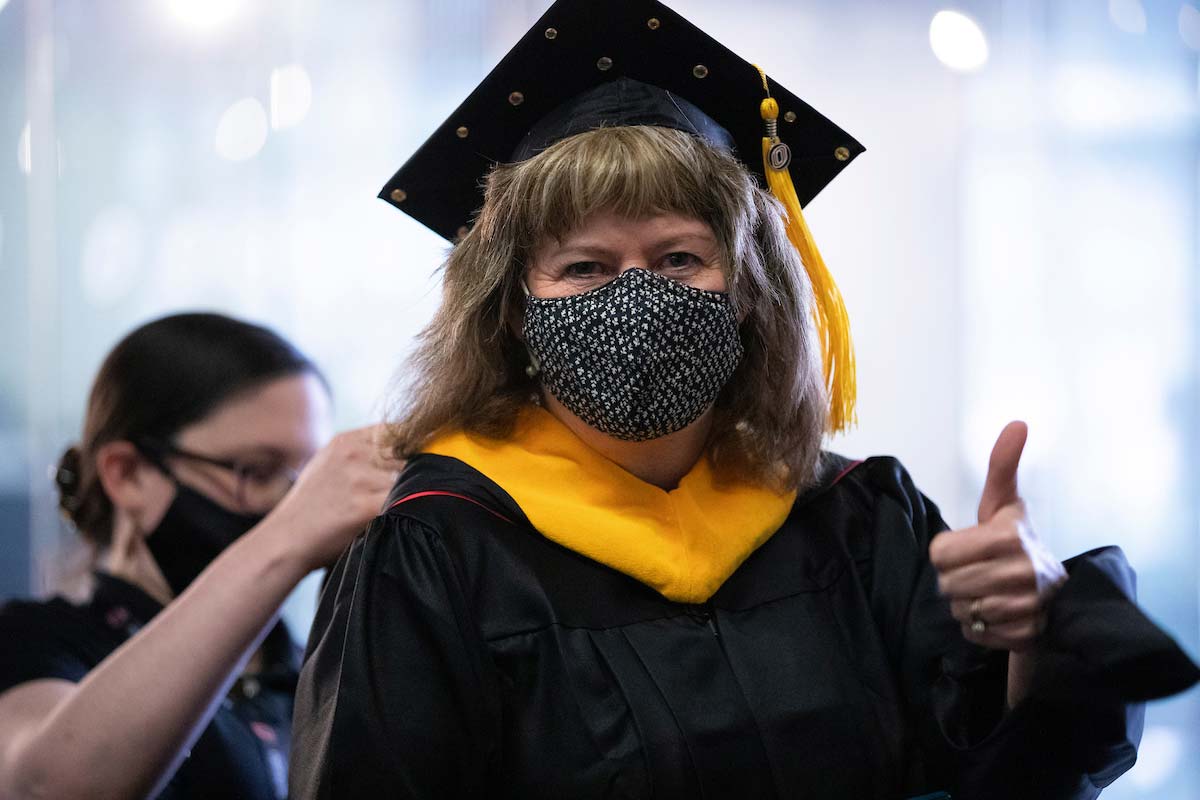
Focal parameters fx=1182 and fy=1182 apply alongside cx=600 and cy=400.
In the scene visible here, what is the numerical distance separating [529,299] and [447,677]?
0.43 meters

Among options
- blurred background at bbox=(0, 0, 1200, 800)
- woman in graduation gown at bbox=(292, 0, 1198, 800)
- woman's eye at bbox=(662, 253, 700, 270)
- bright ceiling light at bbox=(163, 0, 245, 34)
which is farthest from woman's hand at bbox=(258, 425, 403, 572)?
bright ceiling light at bbox=(163, 0, 245, 34)

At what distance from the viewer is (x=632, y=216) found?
51.8 inches

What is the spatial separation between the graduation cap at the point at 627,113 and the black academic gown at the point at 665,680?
1.16 ft

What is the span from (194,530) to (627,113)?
39.6 inches

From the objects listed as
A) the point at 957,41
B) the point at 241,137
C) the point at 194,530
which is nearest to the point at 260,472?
the point at 194,530

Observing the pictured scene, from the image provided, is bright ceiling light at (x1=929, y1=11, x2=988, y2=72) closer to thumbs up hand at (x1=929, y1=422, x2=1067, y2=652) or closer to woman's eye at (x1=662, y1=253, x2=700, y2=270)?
woman's eye at (x1=662, y1=253, x2=700, y2=270)

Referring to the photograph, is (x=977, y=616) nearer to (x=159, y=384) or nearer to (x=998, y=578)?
(x=998, y=578)

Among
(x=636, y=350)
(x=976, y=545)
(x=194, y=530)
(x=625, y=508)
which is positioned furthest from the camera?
(x=194, y=530)

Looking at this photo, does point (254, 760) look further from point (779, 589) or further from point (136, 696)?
point (779, 589)

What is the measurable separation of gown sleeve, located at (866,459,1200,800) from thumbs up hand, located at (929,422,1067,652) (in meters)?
0.02

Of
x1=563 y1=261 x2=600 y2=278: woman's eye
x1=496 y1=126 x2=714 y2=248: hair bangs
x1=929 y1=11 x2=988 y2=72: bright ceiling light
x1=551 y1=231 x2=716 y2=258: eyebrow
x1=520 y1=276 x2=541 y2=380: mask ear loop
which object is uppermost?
x1=929 y1=11 x2=988 y2=72: bright ceiling light

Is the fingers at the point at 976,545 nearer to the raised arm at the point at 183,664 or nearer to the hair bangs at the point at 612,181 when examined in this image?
the hair bangs at the point at 612,181

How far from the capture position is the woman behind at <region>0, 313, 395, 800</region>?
4.91ft

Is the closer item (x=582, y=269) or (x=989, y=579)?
(x=989, y=579)
